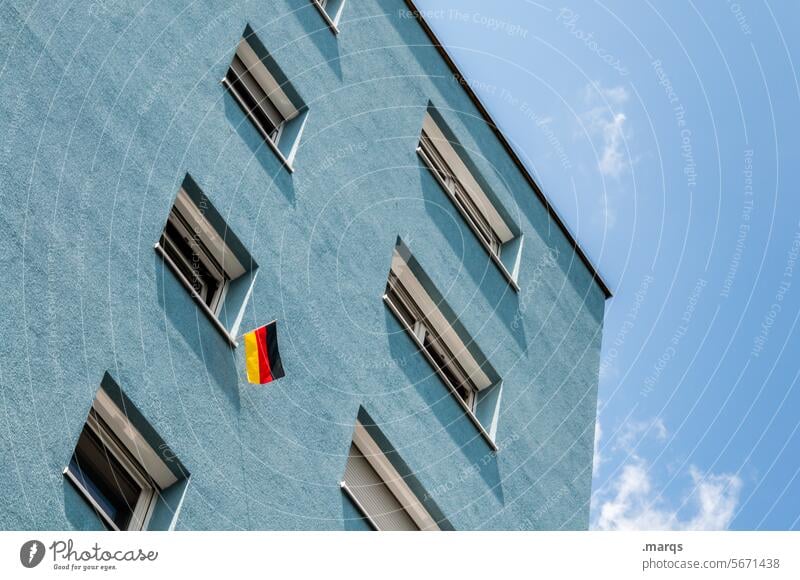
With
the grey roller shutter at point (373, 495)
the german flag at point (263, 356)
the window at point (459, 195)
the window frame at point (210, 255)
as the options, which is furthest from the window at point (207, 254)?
the window at point (459, 195)

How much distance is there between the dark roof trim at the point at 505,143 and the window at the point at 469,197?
1086 millimetres

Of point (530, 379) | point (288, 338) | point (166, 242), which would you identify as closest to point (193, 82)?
point (166, 242)

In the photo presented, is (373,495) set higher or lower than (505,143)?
lower

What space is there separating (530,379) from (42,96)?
9.53m

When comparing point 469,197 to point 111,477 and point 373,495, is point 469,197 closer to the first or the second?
point 373,495

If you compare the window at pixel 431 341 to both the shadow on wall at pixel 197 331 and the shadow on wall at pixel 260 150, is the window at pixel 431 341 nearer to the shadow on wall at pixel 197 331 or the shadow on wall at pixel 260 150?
the shadow on wall at pixel 260 150

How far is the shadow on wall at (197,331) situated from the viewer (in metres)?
15.1

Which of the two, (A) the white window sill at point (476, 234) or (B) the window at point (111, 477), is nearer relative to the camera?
(B) the window at point (111, 477)

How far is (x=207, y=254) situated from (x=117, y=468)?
329 centimetres

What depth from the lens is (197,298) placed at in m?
15.6

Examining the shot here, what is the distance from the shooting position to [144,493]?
14.6 metres
